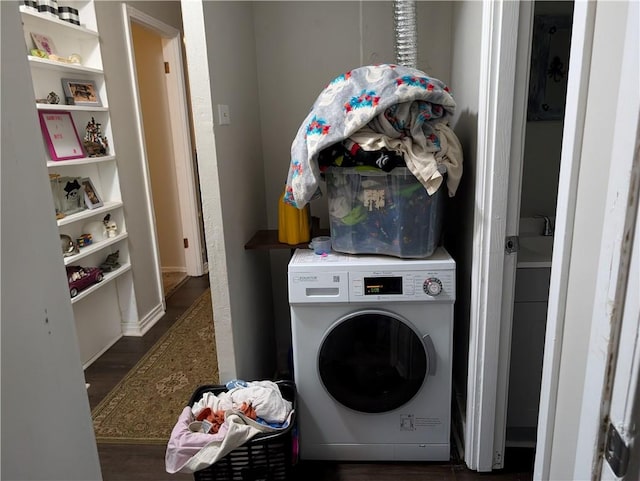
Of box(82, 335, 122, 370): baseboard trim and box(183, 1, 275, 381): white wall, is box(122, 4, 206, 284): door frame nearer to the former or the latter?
box(82, 335, 122, 370): baseboard trim

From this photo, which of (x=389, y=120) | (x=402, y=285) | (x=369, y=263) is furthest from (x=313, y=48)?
(x=402, y=285)

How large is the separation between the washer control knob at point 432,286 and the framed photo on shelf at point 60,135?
213 cm

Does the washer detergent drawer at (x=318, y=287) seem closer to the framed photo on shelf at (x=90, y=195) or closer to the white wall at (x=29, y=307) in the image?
the white wall at (x=29, y=307)

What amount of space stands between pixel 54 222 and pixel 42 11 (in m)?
2.34

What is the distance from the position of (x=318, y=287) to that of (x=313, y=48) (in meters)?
1.37

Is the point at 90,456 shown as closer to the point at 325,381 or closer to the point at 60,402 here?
the point at 60,402

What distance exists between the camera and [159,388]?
2516mm

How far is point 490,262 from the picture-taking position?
1.62 m

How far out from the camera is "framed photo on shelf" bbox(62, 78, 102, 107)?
2.59m

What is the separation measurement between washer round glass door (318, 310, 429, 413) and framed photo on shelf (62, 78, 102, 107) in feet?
6.86

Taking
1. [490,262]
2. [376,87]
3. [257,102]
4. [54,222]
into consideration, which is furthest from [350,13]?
[54,222]

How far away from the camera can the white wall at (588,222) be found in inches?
24.8

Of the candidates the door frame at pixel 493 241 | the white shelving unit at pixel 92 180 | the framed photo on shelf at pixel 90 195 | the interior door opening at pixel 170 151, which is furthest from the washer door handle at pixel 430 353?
the interior door opening at pixel 170 151

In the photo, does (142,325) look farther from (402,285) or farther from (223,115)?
(402,285)
